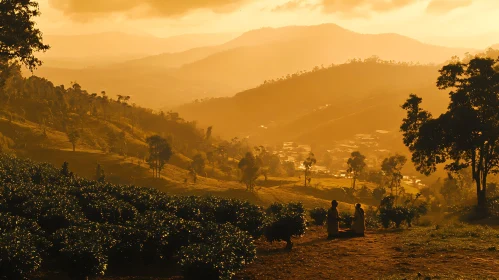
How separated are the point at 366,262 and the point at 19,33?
111 feet

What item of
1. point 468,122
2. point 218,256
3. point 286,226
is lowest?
point 218,256

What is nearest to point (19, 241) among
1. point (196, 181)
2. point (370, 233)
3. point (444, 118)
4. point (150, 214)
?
point (150, 214)

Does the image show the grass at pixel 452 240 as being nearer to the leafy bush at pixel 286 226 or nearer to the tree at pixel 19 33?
the leafy bush at pixel 286 226

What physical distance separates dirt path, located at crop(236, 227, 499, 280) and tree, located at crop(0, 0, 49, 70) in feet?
91.5

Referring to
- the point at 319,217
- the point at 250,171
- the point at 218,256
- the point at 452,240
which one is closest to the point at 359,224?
the point at 452,240

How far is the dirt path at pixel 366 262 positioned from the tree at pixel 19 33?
27.9m

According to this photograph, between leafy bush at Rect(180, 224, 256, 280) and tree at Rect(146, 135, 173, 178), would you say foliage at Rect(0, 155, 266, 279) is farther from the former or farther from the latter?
tree at Rect(146, 135, 173, 178)

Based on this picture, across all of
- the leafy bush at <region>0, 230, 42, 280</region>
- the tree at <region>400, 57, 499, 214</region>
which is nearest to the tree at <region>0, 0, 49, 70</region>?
the leafy bush at <region>0, 230, 42, 280</region>

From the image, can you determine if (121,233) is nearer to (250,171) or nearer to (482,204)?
(482,204)

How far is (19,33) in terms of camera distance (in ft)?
114

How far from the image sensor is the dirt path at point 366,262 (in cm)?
1909

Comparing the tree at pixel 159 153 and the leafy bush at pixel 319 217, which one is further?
the tree at pixel 159 153

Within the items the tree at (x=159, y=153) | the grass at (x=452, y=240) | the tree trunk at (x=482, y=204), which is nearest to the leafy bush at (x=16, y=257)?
the grass at (x=452, y=240)

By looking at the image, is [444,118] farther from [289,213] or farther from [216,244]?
[216,244]
